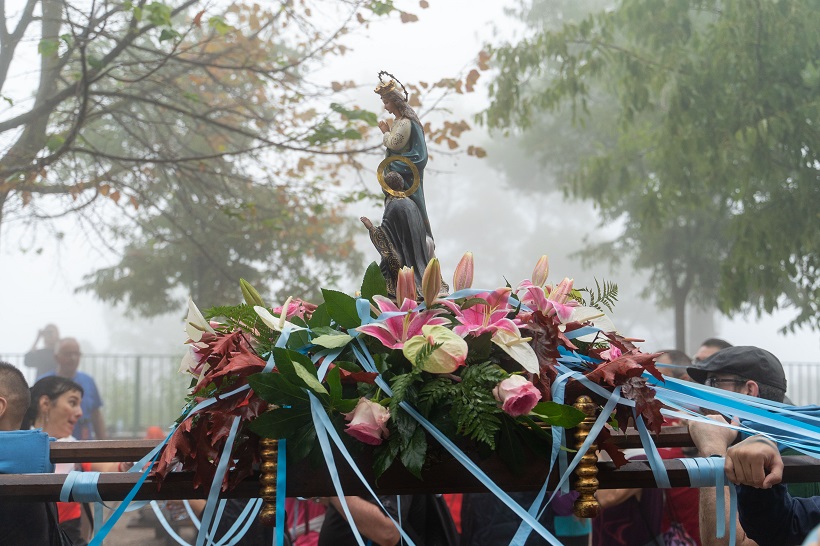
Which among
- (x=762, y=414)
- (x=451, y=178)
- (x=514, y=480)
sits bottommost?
(x=514, y=480)

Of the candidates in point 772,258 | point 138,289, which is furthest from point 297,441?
point 138,289

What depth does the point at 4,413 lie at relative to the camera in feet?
11.4

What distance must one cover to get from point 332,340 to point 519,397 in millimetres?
473

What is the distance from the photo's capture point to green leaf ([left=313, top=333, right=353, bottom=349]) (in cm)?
207

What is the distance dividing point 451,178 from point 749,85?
34.3 metres

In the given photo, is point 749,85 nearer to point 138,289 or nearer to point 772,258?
point 772,258

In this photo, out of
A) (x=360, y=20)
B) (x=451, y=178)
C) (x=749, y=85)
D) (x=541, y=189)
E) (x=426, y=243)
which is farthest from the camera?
(x=451, y=178)

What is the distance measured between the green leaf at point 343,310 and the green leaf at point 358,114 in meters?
4.18

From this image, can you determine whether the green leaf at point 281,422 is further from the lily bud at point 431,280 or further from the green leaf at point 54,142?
the green leaf at point 54,142

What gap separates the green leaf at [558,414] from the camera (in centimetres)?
194

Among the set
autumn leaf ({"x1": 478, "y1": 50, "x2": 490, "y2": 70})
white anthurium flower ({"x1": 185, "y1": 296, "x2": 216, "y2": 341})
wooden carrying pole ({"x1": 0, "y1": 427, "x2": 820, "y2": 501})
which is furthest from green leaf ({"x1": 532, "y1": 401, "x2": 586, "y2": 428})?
autumn leaf ({"x1": 478, "y1": 50, "x2": 490, "y2": 70})

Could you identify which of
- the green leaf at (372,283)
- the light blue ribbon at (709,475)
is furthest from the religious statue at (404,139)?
the light blue ribbon at (709,475)

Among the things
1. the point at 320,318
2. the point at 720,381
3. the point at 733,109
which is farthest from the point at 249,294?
the point at 733,109

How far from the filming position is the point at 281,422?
2016 millimetres
